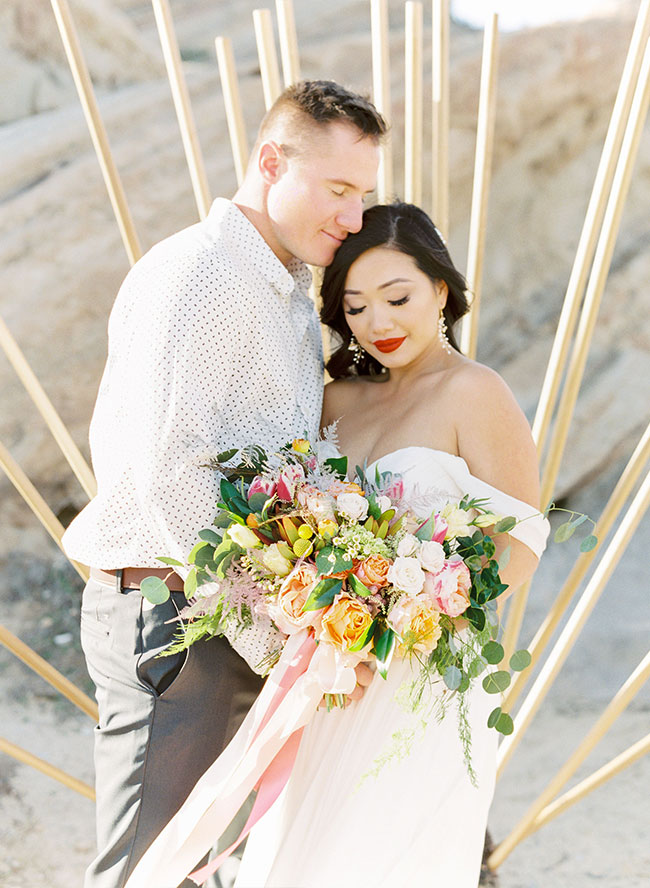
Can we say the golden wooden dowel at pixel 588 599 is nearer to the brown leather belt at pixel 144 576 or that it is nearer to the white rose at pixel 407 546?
the white rose at pixel 407 546

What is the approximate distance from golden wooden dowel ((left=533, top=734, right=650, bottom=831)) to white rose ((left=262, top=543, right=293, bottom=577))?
1.12 metres

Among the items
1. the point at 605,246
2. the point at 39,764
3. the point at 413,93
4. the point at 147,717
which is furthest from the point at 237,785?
the point at 413,93

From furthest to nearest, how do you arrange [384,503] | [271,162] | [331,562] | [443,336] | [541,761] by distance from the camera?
[541,761] < [443,336] < [271,162] < [384,503] < [331,562]

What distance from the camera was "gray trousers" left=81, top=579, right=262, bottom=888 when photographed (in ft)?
5.68

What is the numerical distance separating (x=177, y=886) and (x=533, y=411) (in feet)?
12.5

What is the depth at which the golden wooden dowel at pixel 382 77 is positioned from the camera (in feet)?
7.15

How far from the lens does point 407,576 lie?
149 cm

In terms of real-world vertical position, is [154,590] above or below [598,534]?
above

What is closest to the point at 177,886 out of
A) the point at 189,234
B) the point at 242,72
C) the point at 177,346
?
the point at 177,346

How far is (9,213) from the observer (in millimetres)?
4125

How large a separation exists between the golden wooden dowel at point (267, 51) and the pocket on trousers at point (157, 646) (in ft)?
4.04

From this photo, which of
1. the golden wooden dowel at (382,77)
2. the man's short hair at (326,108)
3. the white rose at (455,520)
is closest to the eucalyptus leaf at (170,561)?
the white rose at (455,520)

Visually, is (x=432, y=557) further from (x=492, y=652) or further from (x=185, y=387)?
(x=185, y=387)

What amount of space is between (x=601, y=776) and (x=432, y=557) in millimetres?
1099
